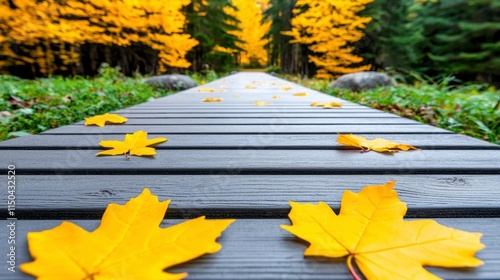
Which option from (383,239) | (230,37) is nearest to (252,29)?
(230,37)

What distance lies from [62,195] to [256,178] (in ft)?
1.61

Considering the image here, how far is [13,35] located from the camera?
6.48 meters

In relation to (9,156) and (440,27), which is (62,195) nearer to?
(9,156)

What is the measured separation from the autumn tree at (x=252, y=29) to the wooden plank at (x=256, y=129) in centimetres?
2311

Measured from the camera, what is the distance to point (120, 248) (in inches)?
19.4

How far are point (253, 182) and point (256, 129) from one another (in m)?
0.80

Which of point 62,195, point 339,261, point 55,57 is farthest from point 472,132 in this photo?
point 55,57

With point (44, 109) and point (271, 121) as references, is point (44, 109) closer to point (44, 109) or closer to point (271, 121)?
point (44, 109)

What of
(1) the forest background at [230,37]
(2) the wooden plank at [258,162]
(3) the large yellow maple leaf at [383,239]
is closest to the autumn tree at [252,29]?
(1) the forest background at [230,37]

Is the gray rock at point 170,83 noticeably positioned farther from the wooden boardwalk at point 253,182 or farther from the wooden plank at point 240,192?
the wooden plank at point 240,192

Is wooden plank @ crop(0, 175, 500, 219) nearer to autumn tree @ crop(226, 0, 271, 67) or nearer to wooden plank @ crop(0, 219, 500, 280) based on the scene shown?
wooden plank @ crop(0, 219, 500, 280)

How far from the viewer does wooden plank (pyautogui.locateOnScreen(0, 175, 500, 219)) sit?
0.68 m

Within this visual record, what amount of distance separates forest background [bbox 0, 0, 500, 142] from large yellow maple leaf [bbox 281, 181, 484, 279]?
430 cm

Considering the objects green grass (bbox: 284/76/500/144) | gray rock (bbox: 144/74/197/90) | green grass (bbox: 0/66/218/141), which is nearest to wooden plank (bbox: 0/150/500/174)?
green grass (bbox: 0/66/218/141)
